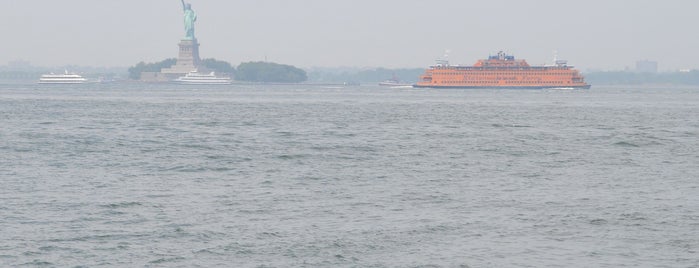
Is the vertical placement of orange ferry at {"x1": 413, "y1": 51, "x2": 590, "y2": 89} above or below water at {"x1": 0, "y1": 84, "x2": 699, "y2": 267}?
below

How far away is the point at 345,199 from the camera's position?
2611cm

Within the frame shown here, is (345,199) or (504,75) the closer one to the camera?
(345,199)

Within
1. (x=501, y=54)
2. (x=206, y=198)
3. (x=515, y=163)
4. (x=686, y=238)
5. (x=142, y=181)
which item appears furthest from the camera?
(x=501, y=54)

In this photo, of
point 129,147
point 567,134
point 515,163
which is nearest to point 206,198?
point 515,163

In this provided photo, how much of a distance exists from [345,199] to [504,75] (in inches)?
5775

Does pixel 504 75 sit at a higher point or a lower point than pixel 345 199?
lower

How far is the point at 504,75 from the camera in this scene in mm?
170625

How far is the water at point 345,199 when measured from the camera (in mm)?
19641

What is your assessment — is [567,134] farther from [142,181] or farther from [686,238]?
[686,238]

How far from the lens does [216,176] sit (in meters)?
31.0

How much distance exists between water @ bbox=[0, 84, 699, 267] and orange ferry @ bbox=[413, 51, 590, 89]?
12016 cm

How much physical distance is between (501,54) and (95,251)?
157179 mm

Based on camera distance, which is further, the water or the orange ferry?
the orange ferry

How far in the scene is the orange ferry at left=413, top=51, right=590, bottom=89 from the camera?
169m
